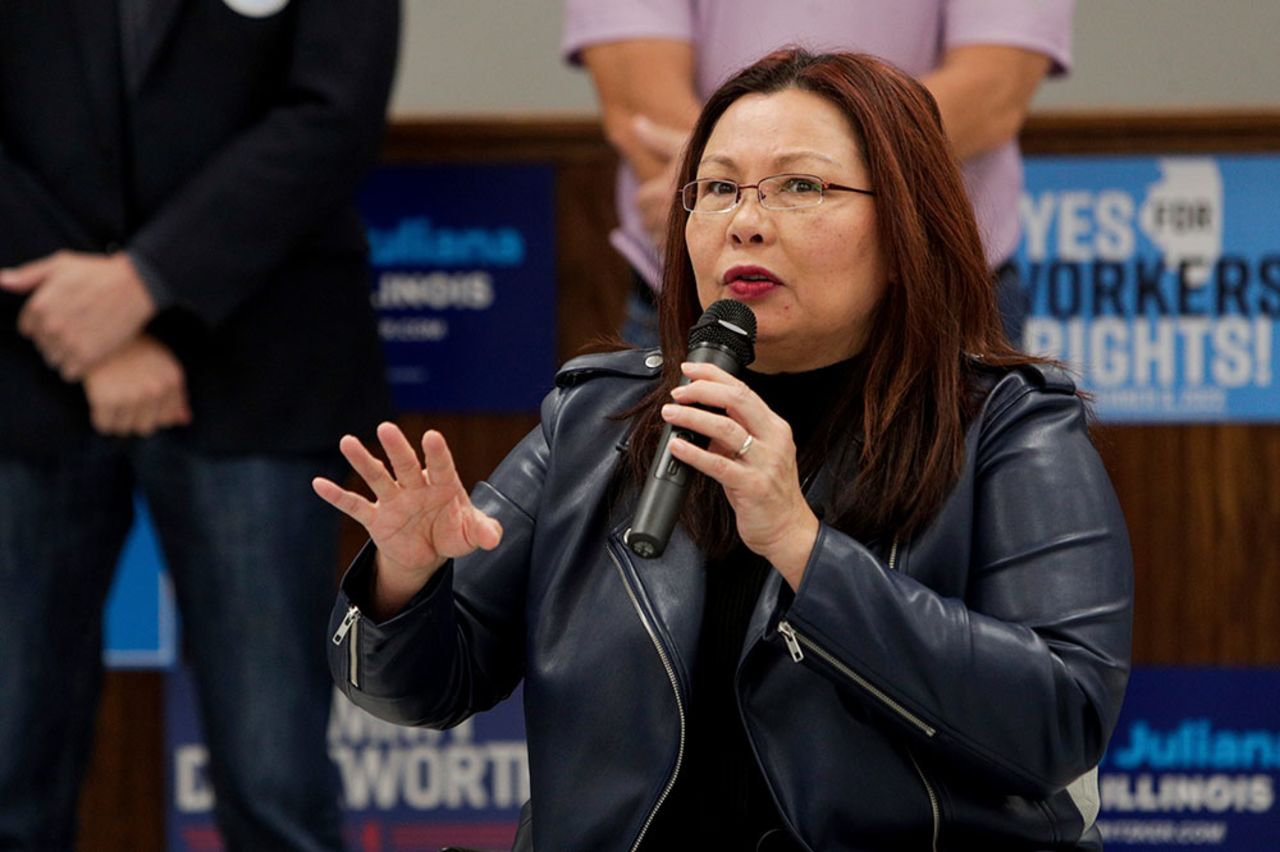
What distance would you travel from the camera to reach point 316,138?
312 cm

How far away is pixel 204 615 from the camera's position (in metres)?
3.14

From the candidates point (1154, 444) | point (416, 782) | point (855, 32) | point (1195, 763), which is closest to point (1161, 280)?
point (1154, 444)

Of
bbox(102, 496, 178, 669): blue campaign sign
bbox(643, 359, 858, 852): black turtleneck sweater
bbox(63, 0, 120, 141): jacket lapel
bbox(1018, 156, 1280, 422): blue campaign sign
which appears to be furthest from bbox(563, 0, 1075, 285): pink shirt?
bbox(102, 496, 178, 669): blue campaign sign

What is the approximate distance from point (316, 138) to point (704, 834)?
5.24ft

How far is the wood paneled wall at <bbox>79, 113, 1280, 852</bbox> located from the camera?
382 cm

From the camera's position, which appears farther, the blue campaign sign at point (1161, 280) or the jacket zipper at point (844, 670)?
the blue campaign sign at point (1161, 280)

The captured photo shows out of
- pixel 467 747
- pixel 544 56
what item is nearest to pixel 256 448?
pixel 467 747

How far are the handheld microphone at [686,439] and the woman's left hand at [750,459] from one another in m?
0.02

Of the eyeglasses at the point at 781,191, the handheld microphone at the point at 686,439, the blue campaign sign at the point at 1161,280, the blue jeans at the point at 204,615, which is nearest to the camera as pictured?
the handheld microphone at the point at 686,439

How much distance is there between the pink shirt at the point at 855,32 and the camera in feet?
9.82

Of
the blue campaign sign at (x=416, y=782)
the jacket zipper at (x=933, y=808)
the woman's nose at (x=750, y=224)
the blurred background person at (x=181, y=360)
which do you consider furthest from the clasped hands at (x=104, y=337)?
the jacket zipper at (x=933, y=808)

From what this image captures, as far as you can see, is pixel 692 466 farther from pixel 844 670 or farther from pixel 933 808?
pixel 933 808

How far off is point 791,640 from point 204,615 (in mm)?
1618

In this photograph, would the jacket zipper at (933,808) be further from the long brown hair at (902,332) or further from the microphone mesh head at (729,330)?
the microphone mesh head at (729,330)
